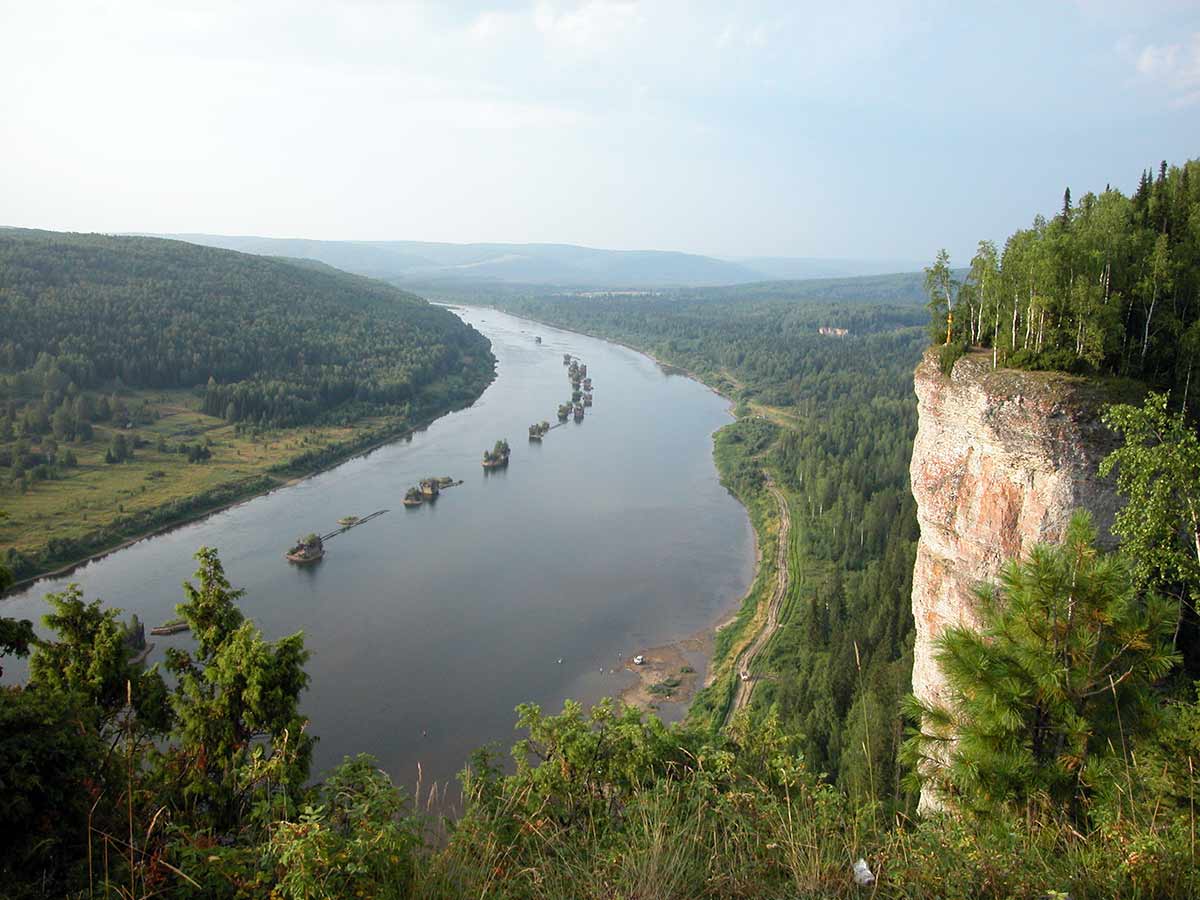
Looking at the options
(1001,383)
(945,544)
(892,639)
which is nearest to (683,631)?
(892,639)

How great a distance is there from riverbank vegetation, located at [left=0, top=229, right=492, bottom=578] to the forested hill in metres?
0.13

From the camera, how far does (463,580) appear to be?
894 inches

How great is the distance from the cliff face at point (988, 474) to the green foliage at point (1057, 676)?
258cm

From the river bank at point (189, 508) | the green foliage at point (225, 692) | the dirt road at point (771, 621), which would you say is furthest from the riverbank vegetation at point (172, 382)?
the dirt road at point (771, 621)

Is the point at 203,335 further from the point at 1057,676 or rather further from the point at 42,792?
the point at 1057,676

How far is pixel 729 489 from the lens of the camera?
32875mm

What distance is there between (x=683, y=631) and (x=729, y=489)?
13.8 m

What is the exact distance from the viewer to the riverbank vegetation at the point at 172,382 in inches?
1086

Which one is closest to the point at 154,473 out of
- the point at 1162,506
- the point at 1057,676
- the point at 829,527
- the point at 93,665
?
the point at 829,527

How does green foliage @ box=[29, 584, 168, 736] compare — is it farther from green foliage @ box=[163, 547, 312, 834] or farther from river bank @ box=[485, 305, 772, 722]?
river bank @ box=[485, 305, 772, 722]

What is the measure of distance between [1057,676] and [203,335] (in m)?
51.6

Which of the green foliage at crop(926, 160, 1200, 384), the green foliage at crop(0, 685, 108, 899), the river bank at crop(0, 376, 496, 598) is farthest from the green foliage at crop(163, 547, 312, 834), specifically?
the river bank at crop(0, 376, 496, 598)

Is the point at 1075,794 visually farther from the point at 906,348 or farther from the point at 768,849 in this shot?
the point at 906,348

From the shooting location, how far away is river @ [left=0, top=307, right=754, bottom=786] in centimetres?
1644
